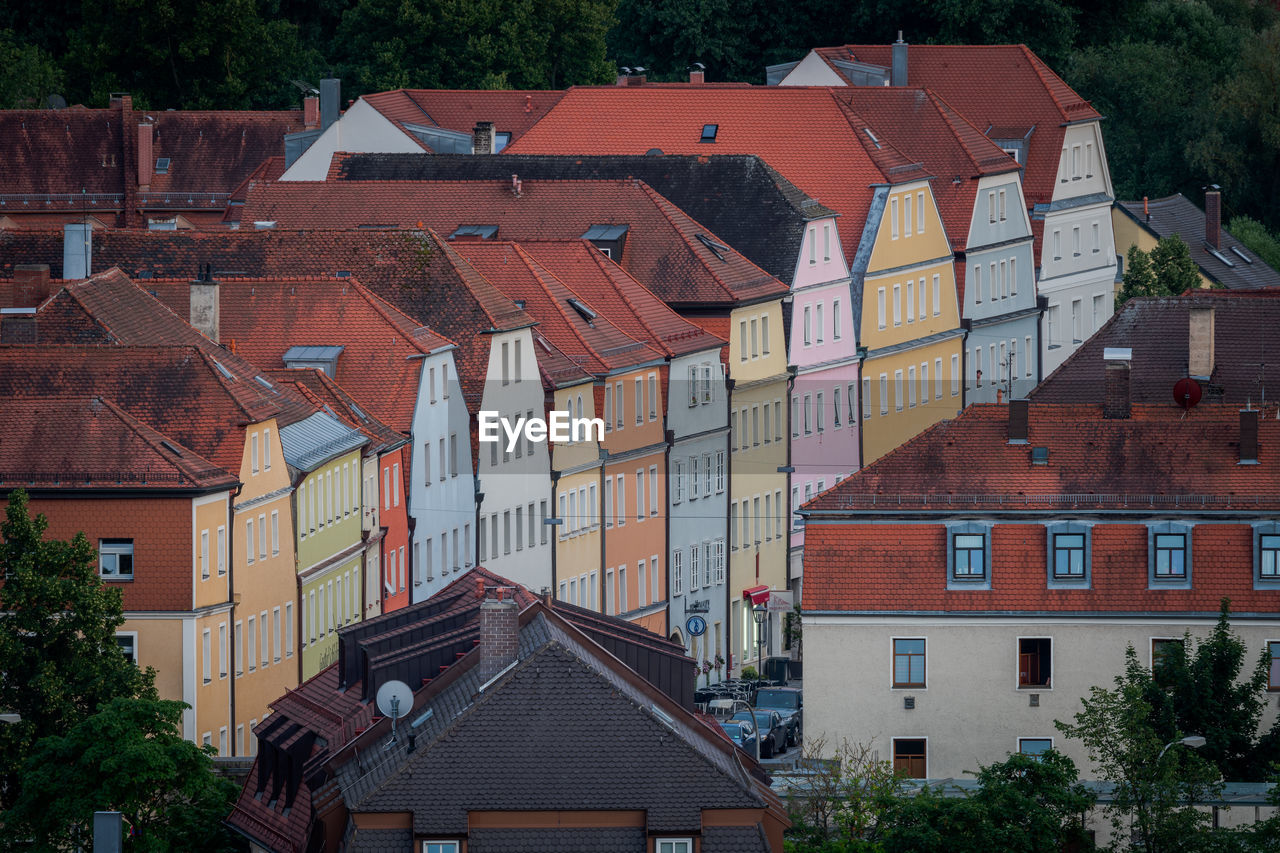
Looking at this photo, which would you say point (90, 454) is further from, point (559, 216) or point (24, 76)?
point (24, 76)

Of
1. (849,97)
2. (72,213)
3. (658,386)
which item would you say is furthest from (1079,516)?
(72,213)

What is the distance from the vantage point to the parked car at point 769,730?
101m

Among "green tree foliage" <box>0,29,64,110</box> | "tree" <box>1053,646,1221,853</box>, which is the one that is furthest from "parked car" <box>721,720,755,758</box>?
"green tree foliage" <box>0,29,64,110</box>

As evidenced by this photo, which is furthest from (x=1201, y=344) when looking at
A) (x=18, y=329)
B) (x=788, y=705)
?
(x=18, y=329)

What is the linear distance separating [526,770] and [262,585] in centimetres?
2793

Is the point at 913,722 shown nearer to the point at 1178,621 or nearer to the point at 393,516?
the point at 1178,621

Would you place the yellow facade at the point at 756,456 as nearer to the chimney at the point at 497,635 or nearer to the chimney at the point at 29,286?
the chimney at the point at 29,286

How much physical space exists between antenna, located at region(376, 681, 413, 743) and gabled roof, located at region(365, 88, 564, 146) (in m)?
81.5

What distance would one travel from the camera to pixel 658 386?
125m

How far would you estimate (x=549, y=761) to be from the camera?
7262 cm

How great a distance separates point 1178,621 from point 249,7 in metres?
90.2

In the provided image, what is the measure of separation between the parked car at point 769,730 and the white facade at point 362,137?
52.1m

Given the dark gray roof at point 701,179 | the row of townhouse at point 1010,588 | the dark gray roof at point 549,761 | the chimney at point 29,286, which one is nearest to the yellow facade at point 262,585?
the chimney at point 29,286

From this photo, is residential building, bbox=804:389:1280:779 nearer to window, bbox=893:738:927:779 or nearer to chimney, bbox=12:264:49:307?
window, bbox=893:738:927:779
